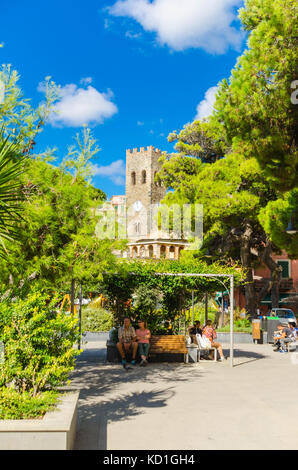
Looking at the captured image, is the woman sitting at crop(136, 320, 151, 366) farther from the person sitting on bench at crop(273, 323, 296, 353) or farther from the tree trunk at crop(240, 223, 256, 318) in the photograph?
the tree trunk at crop(240, 223, 256, 318)

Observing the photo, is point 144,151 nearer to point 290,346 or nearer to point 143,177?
point 143,177

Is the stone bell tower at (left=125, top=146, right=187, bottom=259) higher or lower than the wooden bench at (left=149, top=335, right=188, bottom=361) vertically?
higher

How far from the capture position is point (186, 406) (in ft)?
24.0

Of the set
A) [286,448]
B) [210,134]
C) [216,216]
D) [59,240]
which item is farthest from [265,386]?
[210,134]

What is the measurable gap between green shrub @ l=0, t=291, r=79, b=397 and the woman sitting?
21.3ft

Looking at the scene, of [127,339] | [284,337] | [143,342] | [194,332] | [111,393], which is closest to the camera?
[111,393]

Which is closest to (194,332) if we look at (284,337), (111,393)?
(284,337)

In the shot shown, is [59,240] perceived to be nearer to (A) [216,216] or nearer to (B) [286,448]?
(B) [286,448]

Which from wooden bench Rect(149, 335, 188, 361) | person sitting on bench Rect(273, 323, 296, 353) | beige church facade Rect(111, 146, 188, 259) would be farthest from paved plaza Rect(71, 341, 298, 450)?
beige church facade Rect(111, 146, 188, 259)

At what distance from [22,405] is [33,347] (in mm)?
722

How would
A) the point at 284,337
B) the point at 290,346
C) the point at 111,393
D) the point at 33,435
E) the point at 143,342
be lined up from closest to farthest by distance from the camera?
the point at 33,435, the point at 111,393, the point at 143,342, the point at 284,337, the point at 290,346

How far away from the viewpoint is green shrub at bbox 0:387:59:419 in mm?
4805

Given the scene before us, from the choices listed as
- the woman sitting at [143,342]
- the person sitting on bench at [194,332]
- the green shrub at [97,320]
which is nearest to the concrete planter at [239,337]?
the green shrub at [97,320]

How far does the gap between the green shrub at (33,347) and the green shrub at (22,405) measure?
229 millimetres
